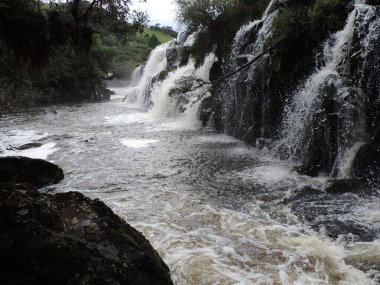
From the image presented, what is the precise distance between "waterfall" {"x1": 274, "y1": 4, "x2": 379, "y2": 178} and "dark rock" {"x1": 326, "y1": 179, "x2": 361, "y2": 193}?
67cm

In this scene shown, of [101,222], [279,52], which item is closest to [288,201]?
[101,222]

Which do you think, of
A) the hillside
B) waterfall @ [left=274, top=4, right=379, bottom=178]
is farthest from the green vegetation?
the hillside

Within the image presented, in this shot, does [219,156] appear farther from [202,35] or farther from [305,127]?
[202,35]

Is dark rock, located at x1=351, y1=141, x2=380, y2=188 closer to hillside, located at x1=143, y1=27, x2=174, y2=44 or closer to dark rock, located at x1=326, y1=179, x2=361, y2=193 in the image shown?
dark rock, located at x1=326, y1=179, x2=361, y2=193

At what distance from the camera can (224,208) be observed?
7871 mm

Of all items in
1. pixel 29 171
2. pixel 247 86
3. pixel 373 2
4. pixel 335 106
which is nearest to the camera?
pixel 29 171

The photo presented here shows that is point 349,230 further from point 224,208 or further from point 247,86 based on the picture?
point 247,86

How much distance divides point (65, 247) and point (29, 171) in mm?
5934

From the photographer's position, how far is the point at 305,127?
1053 cm

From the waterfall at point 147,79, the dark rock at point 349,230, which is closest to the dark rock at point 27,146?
the dark rock at point 349,230

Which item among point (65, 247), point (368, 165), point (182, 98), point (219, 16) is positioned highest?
point (219, 16)

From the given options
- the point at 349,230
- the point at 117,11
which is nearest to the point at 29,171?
the point at 117,11

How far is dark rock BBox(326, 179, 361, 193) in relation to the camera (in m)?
8.33

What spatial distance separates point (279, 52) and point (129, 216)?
296 inches
